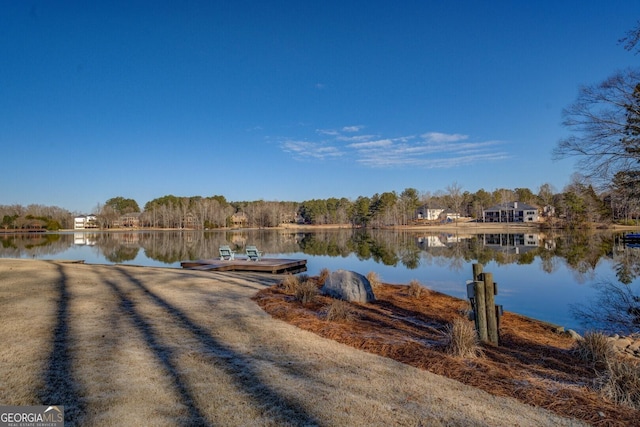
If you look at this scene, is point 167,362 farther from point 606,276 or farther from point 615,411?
point 606,276

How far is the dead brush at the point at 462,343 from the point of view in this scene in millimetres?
4770

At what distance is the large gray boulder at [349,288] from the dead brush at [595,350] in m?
4.37

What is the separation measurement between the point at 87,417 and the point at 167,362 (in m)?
1.26

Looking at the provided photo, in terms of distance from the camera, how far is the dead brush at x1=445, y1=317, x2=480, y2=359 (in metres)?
4.77

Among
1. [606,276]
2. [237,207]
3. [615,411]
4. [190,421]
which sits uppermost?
[237,207]

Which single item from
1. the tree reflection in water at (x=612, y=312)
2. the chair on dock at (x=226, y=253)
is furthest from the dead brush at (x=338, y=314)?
the chair on dock at (x=226, y=253)

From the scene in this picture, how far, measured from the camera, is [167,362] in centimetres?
434

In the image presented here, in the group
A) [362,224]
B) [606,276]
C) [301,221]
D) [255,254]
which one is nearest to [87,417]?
[255,254]

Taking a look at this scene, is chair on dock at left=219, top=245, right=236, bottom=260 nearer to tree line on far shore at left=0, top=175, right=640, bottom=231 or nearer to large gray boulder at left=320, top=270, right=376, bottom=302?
large gray boulder at left=320, top=270, right=376, bottom=302

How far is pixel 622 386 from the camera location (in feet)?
12.5

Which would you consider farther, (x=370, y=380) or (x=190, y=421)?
(x=370, y=380)

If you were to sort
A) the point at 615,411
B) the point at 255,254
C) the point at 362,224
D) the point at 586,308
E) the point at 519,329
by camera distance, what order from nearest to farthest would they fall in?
the point at 615,411
the point at 519,329
the point at 586,308
the point at 255,254
the point at 362,224

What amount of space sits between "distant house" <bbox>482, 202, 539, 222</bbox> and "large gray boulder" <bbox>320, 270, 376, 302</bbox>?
90658 mm

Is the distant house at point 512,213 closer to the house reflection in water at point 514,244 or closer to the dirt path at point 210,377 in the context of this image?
the house reflection in water at point 514,244
